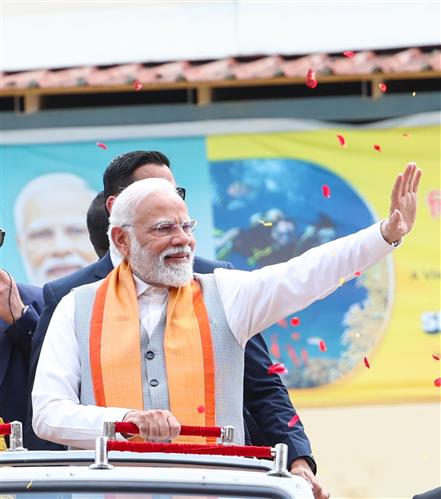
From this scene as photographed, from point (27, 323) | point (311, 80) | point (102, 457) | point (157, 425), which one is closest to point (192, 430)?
point (157, 425)

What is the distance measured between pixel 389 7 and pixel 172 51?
5.28 feet

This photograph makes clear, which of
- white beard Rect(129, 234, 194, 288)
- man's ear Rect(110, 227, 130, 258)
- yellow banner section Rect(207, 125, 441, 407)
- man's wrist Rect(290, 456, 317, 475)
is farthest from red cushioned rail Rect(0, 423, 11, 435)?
yellow banner section Rect(207, 125, 441, 407)

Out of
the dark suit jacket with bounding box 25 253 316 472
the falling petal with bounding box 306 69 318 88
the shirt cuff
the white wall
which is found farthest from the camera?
the white wall

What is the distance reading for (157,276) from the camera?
19.3 feet

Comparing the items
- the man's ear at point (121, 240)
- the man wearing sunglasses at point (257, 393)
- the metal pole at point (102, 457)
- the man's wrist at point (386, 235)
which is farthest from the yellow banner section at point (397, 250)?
the metal pole at point (102, 457)

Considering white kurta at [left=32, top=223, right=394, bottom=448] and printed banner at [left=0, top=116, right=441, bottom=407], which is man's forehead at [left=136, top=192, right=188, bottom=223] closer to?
white kurta at [left=32, top=223, right=394, bottom=448]

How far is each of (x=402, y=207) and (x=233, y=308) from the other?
0.68 meters

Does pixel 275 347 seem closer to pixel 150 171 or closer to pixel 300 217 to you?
pixel 300 217

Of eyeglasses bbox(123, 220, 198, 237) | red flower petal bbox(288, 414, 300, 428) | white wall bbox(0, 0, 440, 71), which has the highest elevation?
white wall bbox(0, 0, 440, 71)

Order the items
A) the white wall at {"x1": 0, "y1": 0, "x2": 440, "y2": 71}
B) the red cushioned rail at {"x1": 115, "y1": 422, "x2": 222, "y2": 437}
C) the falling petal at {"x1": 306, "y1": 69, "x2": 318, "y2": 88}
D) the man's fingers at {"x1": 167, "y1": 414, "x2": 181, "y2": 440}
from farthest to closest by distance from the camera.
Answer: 1. the white wall at {"x1": 0, "y1": 0, "x2": 440, "y2": 71}
2. the falling petal at {"x1": 306, "y1": 69, "x2": 318, "y2": 88}
3. the man's fingers at {"x1": 167, "y1": 414, "x2": 181, "y2": 440}
4. the red cushioned rail at {"x1": 115, "y1": 422, "x2": 222, "y2": 437}

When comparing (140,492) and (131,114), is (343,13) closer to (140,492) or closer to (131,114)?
(131,114)

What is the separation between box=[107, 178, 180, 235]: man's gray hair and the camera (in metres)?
5.92

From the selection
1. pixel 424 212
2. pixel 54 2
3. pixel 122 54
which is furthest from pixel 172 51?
pixel 424 212

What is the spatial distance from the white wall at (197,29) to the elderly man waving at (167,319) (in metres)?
6.54
